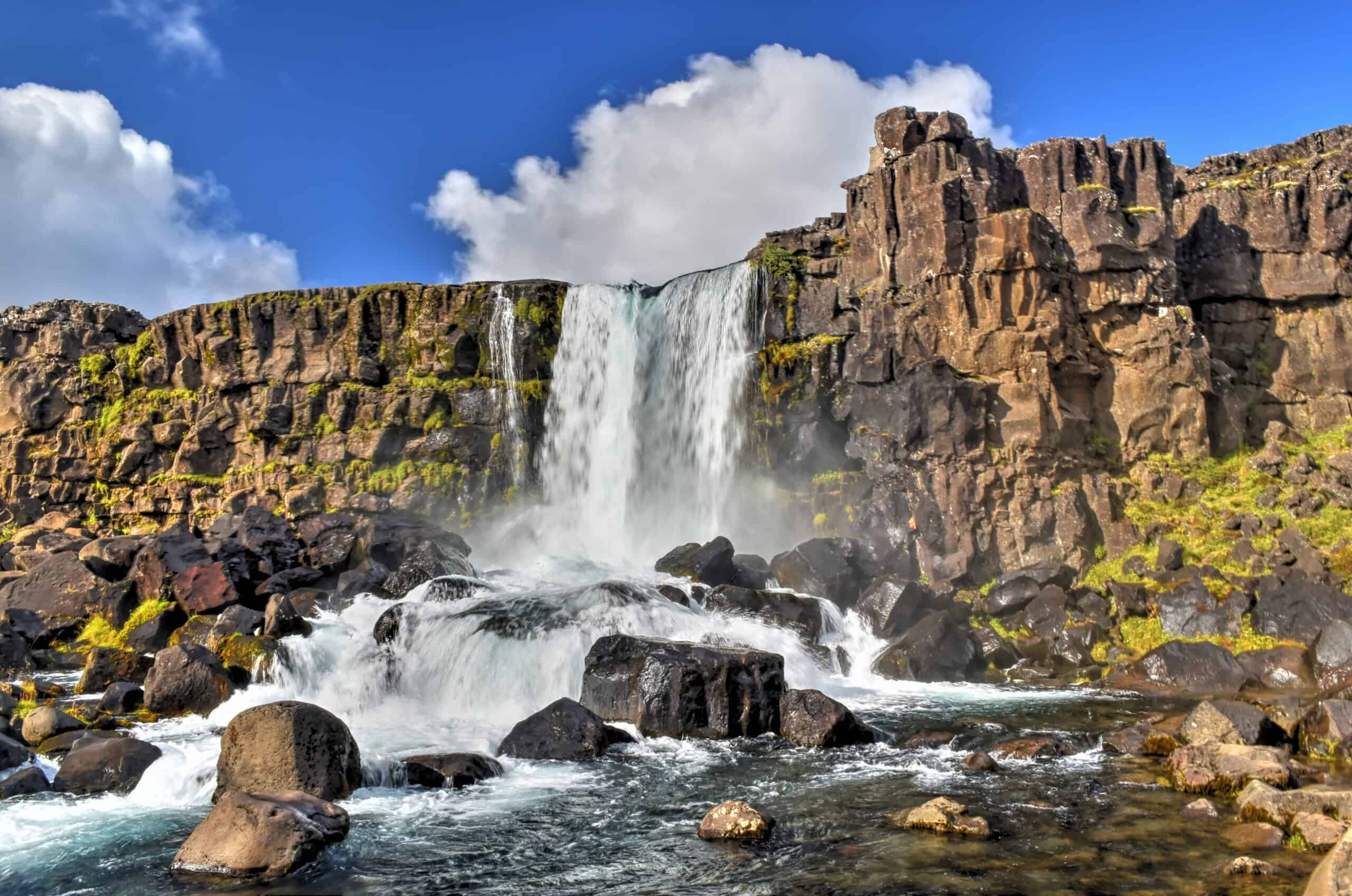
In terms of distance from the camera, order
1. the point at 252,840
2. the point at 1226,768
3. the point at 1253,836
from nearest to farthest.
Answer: the point at 252,840, the point at 1253,836, the point at 1226,768

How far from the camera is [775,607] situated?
78.8ft

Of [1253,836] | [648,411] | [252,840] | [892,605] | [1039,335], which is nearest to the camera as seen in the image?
[252,840]

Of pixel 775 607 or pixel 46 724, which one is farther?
pixel 775 607

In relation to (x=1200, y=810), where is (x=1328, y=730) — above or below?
above

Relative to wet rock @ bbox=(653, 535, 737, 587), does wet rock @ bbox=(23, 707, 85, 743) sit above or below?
below

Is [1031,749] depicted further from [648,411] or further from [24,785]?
[648,411]

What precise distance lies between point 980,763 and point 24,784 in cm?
1427

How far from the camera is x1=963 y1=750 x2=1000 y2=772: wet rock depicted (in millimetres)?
14008

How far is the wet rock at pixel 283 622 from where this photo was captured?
21.6 m

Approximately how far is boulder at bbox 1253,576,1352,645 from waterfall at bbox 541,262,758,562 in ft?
58.6

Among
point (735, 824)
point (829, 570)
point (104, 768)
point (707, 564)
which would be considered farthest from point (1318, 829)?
point (707, 564)

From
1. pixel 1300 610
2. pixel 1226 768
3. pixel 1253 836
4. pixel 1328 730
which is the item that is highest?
pixel 1300 610

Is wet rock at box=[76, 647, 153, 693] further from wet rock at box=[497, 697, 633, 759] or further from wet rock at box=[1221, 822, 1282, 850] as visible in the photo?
wet rock at box=[1221, 822, 1282, 850]

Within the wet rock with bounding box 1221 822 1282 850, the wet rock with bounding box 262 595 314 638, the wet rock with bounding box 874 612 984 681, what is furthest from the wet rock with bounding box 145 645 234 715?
the wet rock with bounding box 1221 822 1282 850
